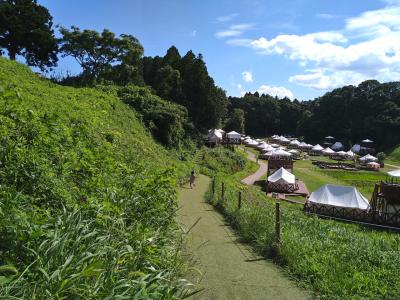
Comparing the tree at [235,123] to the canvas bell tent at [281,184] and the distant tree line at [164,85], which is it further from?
the canvas bell tent at [281,184]

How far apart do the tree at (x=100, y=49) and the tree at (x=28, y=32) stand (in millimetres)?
1925

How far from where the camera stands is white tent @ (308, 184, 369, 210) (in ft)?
73.1

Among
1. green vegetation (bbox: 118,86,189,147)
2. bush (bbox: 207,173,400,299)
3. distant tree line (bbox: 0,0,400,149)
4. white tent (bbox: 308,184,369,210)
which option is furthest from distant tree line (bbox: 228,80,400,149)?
bush (bbox: 207,173,400,299)

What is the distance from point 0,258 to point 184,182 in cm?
1920

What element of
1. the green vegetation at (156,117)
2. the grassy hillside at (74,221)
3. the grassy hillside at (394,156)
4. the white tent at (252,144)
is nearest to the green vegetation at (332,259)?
the grassy hillside at (74,221)

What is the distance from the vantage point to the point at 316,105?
96.4m

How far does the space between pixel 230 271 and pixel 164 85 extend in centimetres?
3512

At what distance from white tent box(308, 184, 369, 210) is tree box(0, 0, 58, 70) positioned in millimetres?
21286

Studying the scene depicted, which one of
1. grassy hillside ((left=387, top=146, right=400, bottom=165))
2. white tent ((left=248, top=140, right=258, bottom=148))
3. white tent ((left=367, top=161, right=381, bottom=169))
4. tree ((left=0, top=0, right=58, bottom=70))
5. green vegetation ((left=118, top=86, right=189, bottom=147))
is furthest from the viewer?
white tent ((left=248, top=140, right=258, bottom=148))

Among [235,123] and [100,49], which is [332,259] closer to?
[100,49]

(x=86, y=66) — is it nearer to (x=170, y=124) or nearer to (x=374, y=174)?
(x=170, y=124)

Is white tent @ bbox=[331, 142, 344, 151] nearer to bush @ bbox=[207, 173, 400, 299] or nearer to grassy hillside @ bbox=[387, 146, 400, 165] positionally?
grassy hillside @ bbox=[387, 146, 400, 165]

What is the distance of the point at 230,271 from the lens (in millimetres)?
8094

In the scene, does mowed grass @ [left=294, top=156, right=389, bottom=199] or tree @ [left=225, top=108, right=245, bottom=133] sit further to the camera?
tree @ [left=225, top=108, right=245, bottom=133]
